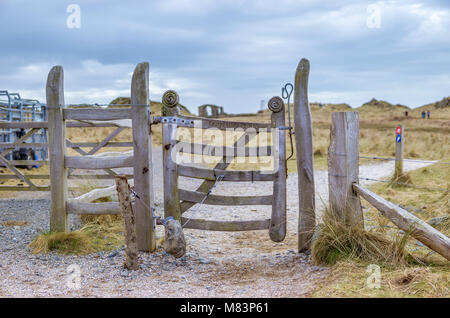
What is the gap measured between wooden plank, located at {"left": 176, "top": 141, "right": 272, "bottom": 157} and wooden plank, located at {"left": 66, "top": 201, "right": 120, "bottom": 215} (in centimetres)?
128

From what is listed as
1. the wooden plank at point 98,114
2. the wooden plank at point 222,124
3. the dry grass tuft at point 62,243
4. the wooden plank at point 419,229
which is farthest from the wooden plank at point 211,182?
the wooden plank at point 419,229

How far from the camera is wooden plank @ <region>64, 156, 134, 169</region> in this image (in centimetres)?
598

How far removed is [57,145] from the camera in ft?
20.1

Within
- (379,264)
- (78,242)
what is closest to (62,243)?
(78,242)

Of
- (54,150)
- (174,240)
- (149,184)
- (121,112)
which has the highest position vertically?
(121,112)

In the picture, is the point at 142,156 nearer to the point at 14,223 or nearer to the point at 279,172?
the point at 279,172

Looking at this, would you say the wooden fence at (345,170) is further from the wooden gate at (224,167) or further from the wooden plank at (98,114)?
the wooden plank at (98,114)

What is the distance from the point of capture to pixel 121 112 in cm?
591

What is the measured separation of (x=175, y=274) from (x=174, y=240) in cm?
45

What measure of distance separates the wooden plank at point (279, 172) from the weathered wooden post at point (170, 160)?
1278mm

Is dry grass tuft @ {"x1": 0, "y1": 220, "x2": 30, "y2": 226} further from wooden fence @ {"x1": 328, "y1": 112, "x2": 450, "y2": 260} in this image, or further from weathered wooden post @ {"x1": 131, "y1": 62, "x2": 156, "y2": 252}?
wooden fence @ {"x1": 328, "y1": 112, "x2": 450, "y2": 260}

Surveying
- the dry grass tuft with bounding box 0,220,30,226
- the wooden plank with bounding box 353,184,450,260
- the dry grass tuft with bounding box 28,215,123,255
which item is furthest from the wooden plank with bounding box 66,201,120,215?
the wooden plank with bounding box 353,184,450,260

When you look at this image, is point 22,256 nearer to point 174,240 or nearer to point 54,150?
point 54,150
